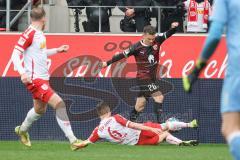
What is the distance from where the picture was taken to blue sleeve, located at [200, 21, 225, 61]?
6676mm

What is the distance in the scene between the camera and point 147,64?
17141mm

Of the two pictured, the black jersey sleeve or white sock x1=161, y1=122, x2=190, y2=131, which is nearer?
white sock x1=161, y1=122, x2=190, y2=131

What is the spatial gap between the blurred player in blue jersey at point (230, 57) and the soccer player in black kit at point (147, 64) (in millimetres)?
9793

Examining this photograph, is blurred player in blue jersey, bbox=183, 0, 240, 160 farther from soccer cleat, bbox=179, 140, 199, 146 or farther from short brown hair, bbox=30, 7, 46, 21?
soccer cleat, bbox=179, 140, 199, 146

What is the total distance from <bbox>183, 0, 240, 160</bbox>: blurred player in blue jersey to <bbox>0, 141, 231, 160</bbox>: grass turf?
5366mm

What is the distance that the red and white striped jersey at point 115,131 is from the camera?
1505 centimetres

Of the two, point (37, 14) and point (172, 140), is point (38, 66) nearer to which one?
point (37, 14)

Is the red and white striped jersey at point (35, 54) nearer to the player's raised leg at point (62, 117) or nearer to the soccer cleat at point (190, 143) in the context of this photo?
the player's raised leg at point (62, 117)

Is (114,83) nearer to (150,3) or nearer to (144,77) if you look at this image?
(144,77)

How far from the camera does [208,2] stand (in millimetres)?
19062

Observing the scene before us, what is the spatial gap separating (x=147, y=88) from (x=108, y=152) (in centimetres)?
374

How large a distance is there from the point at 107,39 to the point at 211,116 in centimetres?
302

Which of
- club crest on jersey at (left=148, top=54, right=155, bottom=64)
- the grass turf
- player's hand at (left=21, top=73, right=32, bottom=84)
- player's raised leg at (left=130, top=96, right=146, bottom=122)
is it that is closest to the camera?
the grass turf

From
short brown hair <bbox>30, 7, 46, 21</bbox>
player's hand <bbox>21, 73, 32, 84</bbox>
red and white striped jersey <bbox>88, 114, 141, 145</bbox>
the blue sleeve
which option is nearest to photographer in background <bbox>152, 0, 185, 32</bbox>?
red and white striped jersey <bbox>88, 114, 141, 145</bbox>
